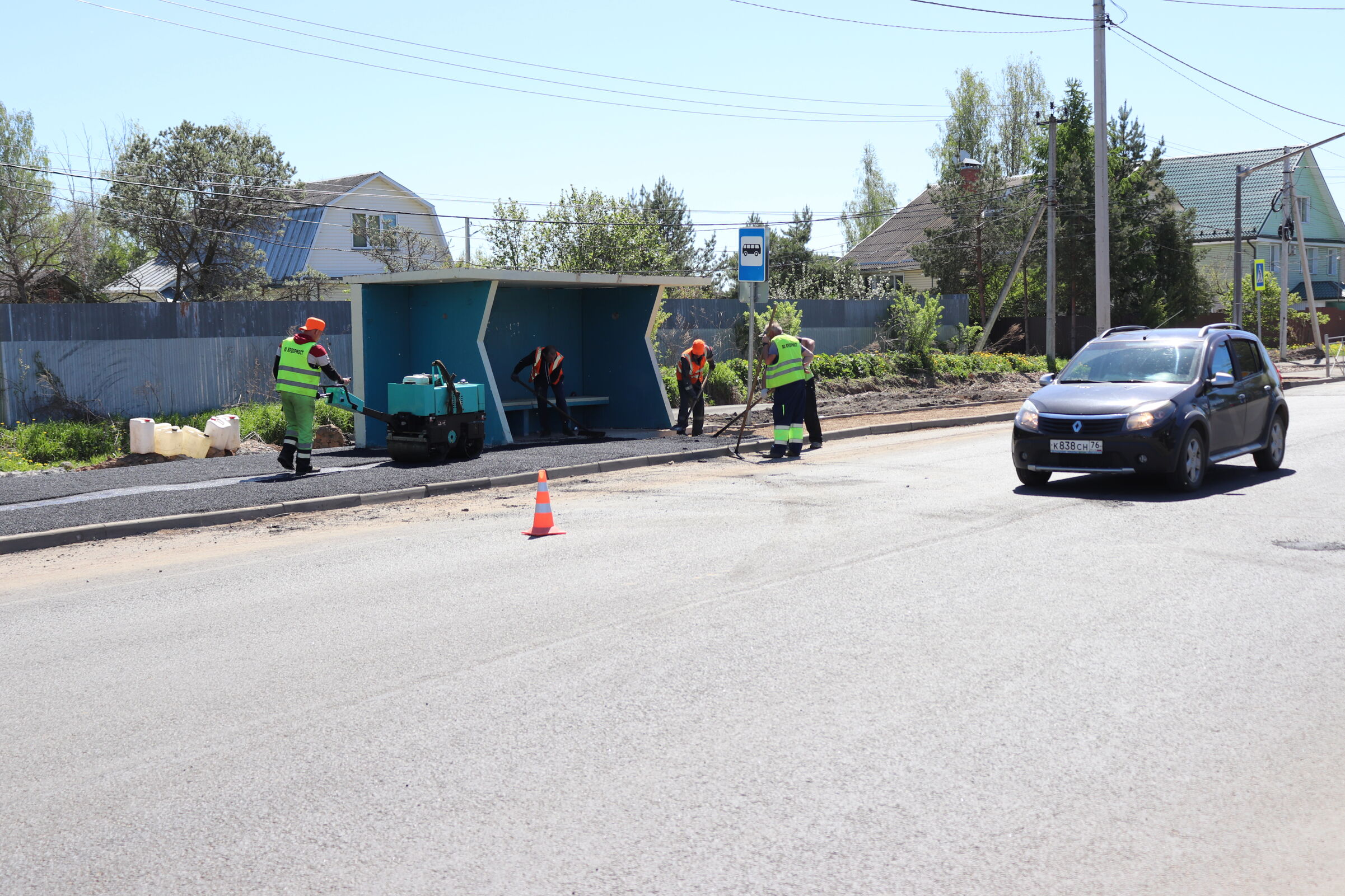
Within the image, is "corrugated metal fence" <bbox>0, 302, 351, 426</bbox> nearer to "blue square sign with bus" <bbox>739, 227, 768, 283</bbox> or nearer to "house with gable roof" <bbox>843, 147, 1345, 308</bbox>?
"blue square sign with bus" <bbox>739, 227, 768, 283</bbox>

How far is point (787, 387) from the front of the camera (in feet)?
51.3

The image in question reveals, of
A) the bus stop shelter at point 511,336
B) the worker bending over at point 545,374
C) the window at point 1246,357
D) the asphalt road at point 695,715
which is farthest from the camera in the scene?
the worker bending over at point 545,374

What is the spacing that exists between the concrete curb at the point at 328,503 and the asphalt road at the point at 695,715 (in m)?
0.85

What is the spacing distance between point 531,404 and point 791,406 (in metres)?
4.75

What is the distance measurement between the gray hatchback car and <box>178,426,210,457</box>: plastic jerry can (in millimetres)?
11128

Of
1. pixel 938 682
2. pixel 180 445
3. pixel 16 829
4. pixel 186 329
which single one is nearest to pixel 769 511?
pixel 938 682

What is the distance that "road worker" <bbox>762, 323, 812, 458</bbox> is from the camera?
15516 millimetres

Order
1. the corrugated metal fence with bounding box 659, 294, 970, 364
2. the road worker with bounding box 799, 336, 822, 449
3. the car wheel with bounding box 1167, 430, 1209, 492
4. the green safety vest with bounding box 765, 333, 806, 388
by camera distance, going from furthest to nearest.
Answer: the corrugated metal fence with bounding box 659, 294, 970, 364
the road worker with bounding box 799, 336, 822, 449
the green safety vest with bounding box 765, 333, 806, 388
the car wheel with bounding box 1167, 430, 1209, 492

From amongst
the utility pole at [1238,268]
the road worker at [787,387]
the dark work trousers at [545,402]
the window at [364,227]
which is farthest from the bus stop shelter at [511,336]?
the window at [364,227]

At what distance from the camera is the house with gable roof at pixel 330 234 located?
4116cm

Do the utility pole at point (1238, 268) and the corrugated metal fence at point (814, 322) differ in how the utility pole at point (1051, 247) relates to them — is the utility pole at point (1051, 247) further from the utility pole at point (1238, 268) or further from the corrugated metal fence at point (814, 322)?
the utility pole at point (1238, 268)

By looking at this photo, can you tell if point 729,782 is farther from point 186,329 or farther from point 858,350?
point 858,350

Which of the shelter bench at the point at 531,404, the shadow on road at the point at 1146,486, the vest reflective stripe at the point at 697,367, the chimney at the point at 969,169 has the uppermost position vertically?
the chimney at the point at 969,169

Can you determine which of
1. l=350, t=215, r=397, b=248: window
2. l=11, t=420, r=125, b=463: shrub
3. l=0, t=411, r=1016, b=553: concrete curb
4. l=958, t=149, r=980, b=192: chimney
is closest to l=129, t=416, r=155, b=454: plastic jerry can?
l=11, t=420, r=125, b=463: shrub
